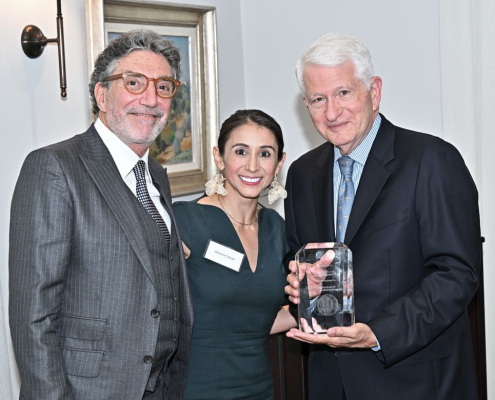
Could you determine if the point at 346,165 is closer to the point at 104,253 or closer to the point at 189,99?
the point at 104,253

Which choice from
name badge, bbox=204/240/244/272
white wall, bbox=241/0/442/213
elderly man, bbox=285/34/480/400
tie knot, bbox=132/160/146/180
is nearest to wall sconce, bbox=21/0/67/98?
tie knot, bbox=132/160/146/180

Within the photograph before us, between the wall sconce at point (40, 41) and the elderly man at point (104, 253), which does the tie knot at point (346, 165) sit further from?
the wall sconce at point (40, 41)

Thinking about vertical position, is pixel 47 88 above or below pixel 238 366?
above

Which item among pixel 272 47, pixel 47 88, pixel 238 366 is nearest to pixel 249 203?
pixel 238 366

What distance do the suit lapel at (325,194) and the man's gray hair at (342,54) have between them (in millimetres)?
331

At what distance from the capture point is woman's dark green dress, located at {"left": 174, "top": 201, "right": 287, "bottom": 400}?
2.67 m

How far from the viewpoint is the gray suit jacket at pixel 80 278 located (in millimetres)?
2006

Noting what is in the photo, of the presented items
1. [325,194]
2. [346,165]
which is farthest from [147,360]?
[346,165]

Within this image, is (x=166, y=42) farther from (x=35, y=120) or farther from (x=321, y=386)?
(x=321, y=386)

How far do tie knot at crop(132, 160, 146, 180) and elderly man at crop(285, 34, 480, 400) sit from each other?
2.10ft

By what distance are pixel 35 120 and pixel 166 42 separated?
99 cm

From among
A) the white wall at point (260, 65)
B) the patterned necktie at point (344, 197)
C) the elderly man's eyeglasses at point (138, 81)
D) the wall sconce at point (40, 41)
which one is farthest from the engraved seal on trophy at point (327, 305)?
the wall sconce at point (40, 41)

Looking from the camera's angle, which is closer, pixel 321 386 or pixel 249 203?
pixel 321 386

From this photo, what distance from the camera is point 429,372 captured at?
2.33 m
